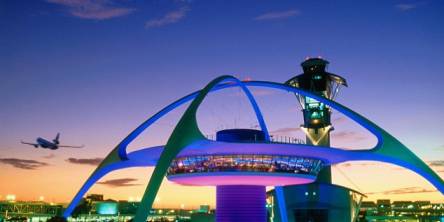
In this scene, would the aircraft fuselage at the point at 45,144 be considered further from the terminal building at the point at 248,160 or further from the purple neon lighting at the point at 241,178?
the purple neon lighting at the point at 241,178

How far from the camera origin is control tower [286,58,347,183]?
110 metres

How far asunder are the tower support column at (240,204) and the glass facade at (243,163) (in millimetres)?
3816

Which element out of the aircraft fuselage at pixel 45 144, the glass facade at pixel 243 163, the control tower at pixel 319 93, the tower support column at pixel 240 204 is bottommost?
the tower support column at pixel 240 204

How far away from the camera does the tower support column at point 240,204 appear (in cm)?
5069

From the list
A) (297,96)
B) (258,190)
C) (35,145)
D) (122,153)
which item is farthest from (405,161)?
(297,96)

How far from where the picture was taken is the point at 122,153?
5500 centimetres

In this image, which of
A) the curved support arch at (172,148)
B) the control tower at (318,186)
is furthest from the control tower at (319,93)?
the curved support arch at (172,148)

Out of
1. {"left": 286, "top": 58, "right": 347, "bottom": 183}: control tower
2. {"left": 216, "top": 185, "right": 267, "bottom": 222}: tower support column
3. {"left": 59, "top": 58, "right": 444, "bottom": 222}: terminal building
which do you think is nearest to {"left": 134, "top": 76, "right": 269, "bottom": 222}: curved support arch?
{"left": 59, "top": 58, "right": 444, "bottom": 222}: terminal building

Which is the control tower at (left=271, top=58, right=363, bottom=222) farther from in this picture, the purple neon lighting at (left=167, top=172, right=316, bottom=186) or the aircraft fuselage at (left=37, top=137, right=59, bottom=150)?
the aircraft fuselage at (left=37, top=137, right=59, bottom=150)

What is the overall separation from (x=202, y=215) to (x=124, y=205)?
307 feet

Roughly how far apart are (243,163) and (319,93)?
6470 centimetres

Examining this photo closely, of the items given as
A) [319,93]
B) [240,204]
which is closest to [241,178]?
[240,204]

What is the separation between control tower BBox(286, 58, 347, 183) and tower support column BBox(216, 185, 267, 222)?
59.0 m

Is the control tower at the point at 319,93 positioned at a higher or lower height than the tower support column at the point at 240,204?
higher
